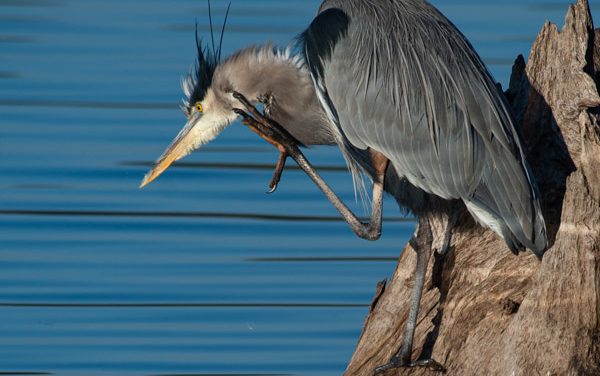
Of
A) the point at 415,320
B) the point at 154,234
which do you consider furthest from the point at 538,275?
the point at 154,234

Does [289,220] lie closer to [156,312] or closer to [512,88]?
[156,312]

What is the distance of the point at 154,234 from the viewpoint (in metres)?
9.22

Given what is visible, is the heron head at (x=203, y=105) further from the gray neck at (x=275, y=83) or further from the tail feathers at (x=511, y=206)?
the tail feathers at (x=511, y=206)

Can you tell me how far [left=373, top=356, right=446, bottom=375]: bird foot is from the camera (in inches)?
237

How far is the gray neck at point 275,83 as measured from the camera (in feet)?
21.7

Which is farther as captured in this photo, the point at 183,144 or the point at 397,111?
the point at 183,144

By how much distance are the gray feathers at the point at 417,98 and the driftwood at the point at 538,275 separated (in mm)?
182

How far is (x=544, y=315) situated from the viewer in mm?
5582

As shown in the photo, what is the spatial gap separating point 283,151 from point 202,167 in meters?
3.36

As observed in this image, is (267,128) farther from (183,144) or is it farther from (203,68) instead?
(183,144)

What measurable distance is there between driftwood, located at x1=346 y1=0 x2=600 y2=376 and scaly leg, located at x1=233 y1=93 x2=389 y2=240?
0.97 ft

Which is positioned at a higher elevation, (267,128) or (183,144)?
(267,128)

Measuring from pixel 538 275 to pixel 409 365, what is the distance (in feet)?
2.32

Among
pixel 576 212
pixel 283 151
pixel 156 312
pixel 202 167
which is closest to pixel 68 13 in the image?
pixel 202 167
